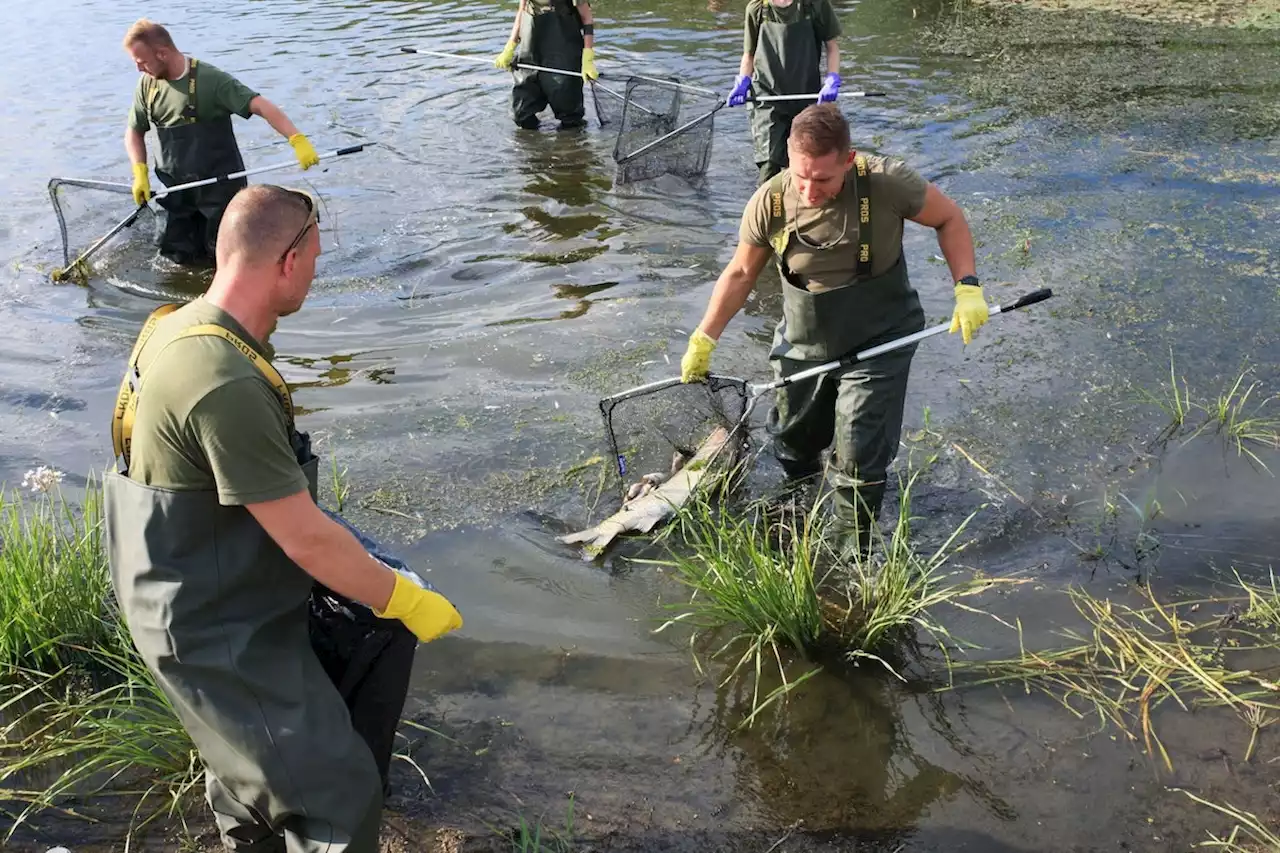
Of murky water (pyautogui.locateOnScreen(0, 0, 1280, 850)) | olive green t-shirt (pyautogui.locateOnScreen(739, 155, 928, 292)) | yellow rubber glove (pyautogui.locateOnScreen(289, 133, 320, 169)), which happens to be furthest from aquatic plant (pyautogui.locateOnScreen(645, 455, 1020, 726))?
yellow rubber glove (pyautogui.locateOnScreen(289, 133, 320, 169))

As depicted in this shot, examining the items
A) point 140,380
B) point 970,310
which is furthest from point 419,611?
point 970,310

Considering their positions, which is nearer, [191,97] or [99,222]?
[191,97]

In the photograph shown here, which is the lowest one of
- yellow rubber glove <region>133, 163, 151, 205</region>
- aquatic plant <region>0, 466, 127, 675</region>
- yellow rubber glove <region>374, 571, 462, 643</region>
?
aquatic plant <region>0, 466, 127, 675</region>

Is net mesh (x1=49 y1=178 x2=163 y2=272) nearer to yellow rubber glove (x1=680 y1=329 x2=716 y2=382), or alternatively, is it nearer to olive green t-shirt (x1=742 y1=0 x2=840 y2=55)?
olive green t-shirt (x1=742 y1=0 x2=840 y2=55)

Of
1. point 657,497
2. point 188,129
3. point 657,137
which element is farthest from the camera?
point 657,137

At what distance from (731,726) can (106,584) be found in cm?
218

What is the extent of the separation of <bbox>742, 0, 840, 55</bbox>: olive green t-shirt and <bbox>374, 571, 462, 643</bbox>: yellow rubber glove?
639 centimetres

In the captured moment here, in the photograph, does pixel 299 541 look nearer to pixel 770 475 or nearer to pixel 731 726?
pixel 731 726

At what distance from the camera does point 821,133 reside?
3.61 m

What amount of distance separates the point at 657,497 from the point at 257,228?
2.43m

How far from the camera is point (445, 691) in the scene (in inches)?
143

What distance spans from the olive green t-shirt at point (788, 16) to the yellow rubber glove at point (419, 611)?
6.39 metres

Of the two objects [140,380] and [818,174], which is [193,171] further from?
[140,380]

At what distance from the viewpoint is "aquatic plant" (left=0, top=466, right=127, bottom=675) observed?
3.31 metres
